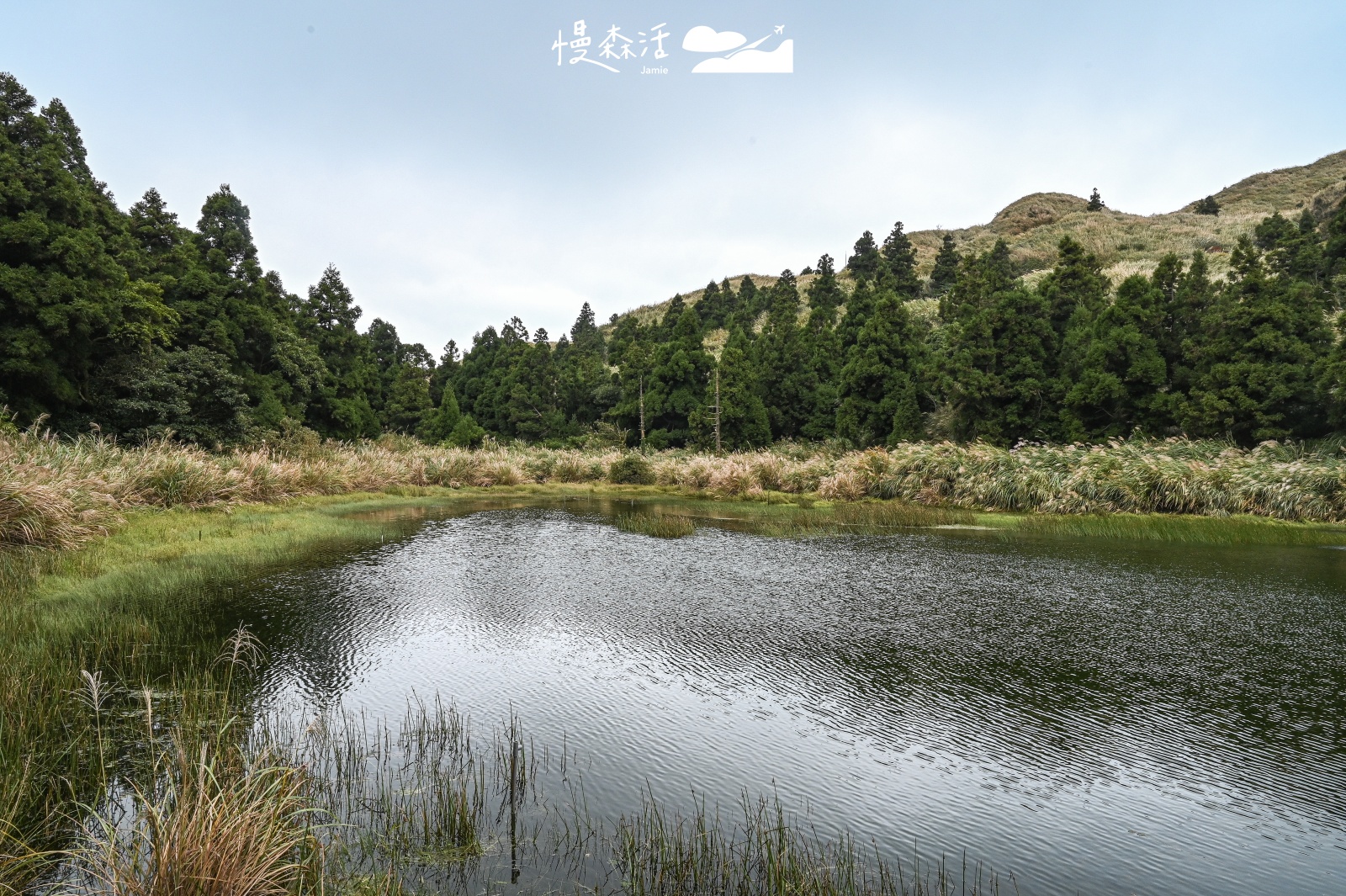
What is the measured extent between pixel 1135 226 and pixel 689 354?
52.7 m

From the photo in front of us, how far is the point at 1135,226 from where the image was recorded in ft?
222

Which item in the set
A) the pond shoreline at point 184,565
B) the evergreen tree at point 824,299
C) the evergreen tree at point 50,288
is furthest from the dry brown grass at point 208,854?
A: the evergreen tree at point 824,299

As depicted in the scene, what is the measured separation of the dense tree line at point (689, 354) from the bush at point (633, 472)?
21.9 ft

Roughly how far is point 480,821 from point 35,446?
12.9 meters

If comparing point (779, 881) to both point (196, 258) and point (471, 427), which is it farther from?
point (471, 427)

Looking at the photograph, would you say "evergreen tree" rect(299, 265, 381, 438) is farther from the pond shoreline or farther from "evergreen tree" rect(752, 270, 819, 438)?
"evergreen tree" rect(752, 270, 819, 438)

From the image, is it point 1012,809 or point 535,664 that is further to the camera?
point 535,664

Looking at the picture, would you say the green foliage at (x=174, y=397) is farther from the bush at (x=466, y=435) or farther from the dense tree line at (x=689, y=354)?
the bush at (x=466, y=435)

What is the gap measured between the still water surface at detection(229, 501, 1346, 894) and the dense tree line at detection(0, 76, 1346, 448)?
36.6 feet

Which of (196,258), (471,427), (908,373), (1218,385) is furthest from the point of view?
(471,427)

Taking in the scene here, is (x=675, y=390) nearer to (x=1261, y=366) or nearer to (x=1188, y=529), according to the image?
(x=1261, y=366)

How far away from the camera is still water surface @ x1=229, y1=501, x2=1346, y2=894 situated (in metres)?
3.52

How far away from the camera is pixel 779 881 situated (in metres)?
2.92

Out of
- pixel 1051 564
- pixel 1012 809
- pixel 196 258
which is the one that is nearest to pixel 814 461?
pixel 1051 564
